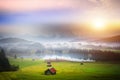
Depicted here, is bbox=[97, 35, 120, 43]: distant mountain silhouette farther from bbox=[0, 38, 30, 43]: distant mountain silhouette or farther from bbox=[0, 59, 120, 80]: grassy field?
bbox=[0, 38, 30, 43]: distant mountain silhouette

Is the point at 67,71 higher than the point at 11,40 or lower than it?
lower

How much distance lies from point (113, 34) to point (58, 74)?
91 cm

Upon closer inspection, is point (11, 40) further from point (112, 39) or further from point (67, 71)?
point (112, 39)

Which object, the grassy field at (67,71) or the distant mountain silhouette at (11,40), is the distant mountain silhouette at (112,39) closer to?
the grassy field at (67,71)

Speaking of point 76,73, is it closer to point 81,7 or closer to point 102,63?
point 102,63

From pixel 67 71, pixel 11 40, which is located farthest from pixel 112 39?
pixel 11 40

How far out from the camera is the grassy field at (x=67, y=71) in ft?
11.1

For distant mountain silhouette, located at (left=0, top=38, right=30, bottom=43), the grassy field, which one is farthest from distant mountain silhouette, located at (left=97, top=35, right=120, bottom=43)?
distant mountain silhouette, located at (left=0, top=38, right=30, bottom=43)

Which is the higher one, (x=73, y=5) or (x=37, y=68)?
(x=73, y=5)

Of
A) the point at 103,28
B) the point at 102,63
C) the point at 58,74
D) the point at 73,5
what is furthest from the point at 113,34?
the point at 58,74

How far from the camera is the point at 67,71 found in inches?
136

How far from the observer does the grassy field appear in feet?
11.1

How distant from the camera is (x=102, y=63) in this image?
3.52 meters

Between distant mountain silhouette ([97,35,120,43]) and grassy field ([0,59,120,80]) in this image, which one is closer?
grassy field ([0,59,120,80])
